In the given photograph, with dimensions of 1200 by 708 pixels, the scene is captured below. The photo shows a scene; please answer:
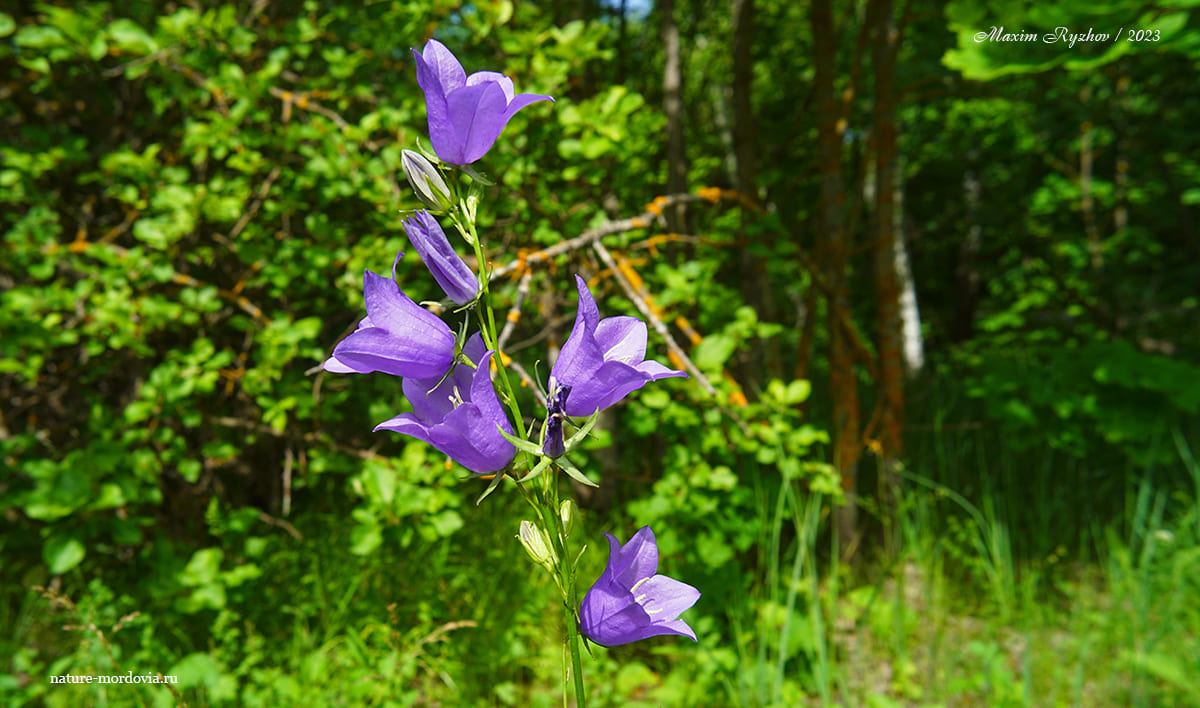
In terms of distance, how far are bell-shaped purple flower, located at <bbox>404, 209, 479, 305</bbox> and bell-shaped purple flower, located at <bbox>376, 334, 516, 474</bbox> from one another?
0.22 ft

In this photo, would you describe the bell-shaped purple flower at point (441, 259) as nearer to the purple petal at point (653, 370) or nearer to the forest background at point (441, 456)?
the purple petal at point (653, 370)

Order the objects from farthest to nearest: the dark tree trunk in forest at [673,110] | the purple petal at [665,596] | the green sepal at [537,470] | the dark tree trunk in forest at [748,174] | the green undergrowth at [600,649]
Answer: the dark tree trunk in forest at [748,174] < the dark tree trunk in forest at [673,110] < the green undergrowth at [600,649] < the purple petal at [665,596] < the green sepal at [537,470]

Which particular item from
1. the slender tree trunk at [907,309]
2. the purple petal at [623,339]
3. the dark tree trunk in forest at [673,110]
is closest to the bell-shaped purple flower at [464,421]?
the purple petal at [623,339]

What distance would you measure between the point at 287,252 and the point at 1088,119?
4991 mm

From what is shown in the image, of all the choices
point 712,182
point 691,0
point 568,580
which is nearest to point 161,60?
point 568,580

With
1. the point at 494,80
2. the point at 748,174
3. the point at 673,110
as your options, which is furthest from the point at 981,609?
the point at 494,80

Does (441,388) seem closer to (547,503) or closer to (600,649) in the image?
(547,503)

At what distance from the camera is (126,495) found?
1782 millimetres

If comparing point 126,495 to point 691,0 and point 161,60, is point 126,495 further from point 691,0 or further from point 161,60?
point 691,0

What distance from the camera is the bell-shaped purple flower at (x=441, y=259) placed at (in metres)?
0.54

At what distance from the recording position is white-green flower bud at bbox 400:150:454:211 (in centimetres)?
56

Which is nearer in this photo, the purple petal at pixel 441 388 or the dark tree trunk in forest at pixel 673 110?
the purple petal at pixel 441 388

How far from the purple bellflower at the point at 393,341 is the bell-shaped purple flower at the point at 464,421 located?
0.03m

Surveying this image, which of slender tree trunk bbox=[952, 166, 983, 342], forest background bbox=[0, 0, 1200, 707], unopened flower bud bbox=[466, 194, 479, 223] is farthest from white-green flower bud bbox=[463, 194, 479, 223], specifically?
slender tree trunk bbox=[952, 166, 983, 342]
